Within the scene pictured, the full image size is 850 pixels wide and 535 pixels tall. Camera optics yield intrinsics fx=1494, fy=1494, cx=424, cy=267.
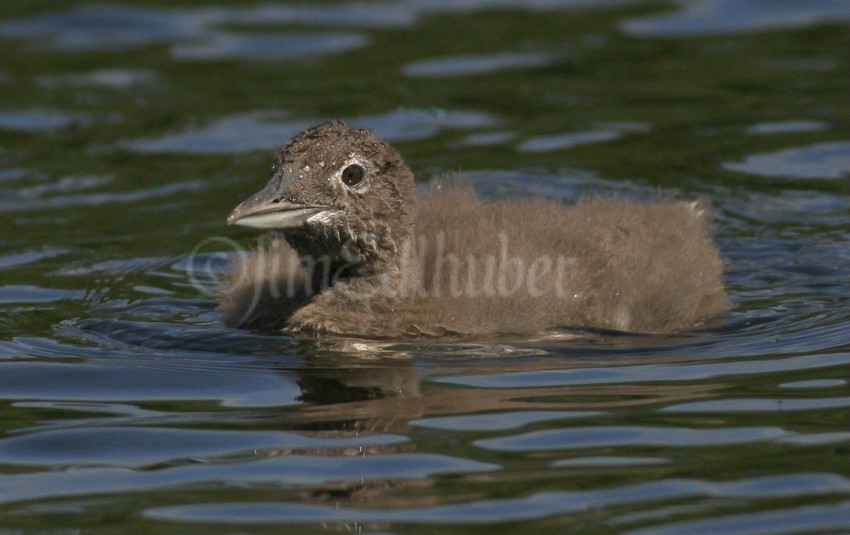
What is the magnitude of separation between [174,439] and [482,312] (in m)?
2.16

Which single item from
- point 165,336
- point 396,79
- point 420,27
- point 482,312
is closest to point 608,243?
point 482,312

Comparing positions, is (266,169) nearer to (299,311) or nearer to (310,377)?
(299,311)

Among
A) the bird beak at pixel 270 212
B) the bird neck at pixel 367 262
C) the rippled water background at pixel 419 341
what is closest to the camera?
the rippled water background at pixel 419 341

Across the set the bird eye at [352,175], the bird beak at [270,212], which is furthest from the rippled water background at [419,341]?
the bird eye at [352,175]

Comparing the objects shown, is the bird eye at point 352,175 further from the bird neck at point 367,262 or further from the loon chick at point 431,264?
the bird neck at point 367,262

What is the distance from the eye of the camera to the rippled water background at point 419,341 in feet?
20.7

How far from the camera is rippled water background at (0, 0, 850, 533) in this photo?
20.7 ft

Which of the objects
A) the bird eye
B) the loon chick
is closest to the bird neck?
the loon chick

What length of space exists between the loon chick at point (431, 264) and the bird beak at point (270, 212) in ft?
0.03

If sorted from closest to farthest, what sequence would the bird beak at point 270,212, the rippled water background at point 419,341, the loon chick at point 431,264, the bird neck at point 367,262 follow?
the rippled water background at point 419,341 → the bird beak at point 270,212 → the loon chick at point 431,264 → the bird neck at point 367,262

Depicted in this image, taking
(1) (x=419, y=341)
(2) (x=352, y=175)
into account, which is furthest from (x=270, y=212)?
(1) (x=419, y=341)

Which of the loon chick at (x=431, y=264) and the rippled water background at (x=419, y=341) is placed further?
the loon chick at (x=431, y=264)

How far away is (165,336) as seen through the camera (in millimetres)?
8953

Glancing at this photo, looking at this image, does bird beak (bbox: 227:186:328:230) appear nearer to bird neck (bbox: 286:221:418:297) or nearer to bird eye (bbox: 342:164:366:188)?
bird eye (bbox: 342:164:366:188)
